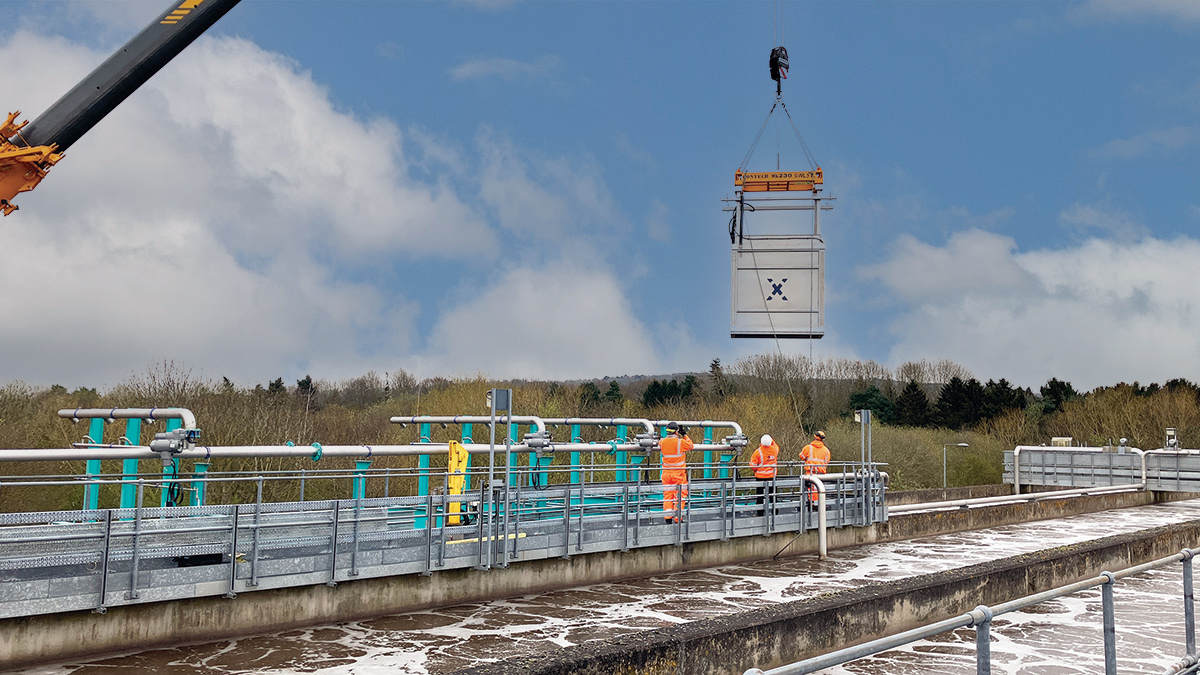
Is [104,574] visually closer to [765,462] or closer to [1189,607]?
[1189,607]

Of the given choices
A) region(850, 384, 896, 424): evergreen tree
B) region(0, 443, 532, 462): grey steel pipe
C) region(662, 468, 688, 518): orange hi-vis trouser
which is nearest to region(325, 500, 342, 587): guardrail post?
region(0, 443, 532, 462): grey steel pipe

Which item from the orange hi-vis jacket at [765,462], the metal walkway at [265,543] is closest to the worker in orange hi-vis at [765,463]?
the orange hi-vis jacket at [765,462]

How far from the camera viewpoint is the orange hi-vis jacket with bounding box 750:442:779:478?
17987 millimetres

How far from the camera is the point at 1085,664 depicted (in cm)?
1024

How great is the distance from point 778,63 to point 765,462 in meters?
15.6

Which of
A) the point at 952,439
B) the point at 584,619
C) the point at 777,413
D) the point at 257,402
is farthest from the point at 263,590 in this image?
the point at 952,439

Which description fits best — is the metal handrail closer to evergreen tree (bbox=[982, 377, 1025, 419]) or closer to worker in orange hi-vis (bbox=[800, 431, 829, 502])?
worker in orange hi-vis (bbox=[800, 431, 829, 502])

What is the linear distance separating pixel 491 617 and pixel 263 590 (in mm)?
2941

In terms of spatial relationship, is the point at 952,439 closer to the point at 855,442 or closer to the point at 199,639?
the point at 855,442

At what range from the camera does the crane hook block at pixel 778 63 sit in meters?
28.8

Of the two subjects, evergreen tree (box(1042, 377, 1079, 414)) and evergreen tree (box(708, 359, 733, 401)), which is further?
evergreen tree (box(1042, 377, 1079, 414))

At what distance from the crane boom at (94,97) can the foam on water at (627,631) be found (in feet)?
27.3

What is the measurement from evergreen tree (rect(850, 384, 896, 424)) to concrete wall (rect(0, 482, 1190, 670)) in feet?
176

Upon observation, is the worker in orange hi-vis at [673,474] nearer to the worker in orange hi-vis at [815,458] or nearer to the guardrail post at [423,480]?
the worker in orange hi-vis at [815,458]
